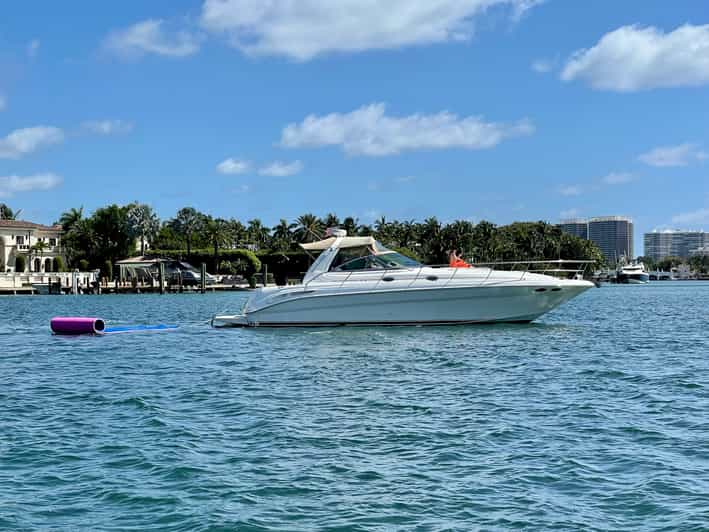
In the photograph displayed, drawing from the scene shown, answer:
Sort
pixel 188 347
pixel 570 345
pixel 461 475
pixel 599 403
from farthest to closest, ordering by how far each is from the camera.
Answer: pixel 188 347 < pixel 570 345 < pixel 599 403 < pixel 461 475

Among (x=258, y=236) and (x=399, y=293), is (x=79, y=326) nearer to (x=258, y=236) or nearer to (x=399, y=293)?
(x=399, y=293)

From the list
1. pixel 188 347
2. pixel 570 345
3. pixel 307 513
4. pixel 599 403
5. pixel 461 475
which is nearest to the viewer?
pixel 307 513

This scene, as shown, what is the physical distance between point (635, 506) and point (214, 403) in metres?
7.70

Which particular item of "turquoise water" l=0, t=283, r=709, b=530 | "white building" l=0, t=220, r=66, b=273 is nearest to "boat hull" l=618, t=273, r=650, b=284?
"white building" l=0, t=220, r=66, b=273

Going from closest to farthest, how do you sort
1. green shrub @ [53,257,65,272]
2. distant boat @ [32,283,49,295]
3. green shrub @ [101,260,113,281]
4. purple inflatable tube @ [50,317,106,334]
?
purple inflatable tube @ [50,317,106,334] → distant boat @ [32,283,49,295] → green shrub @ [101,260,113,281] → green shrub @ [53,257,65,272]

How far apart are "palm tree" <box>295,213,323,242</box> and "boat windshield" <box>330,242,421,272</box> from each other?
3702 inches

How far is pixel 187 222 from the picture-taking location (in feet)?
474

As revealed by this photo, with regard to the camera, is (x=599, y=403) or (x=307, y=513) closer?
(x=307, y=513)

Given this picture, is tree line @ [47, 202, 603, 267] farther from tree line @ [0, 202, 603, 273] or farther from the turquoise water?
the turquoise water

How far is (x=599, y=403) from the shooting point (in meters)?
12.7

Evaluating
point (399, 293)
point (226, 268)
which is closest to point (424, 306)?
point (399, 293)

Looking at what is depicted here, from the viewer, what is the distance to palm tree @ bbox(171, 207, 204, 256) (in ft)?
465

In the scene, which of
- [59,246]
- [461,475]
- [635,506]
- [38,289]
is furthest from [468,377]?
[59,246]

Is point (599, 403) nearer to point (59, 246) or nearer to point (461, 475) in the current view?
point (461, 475)
